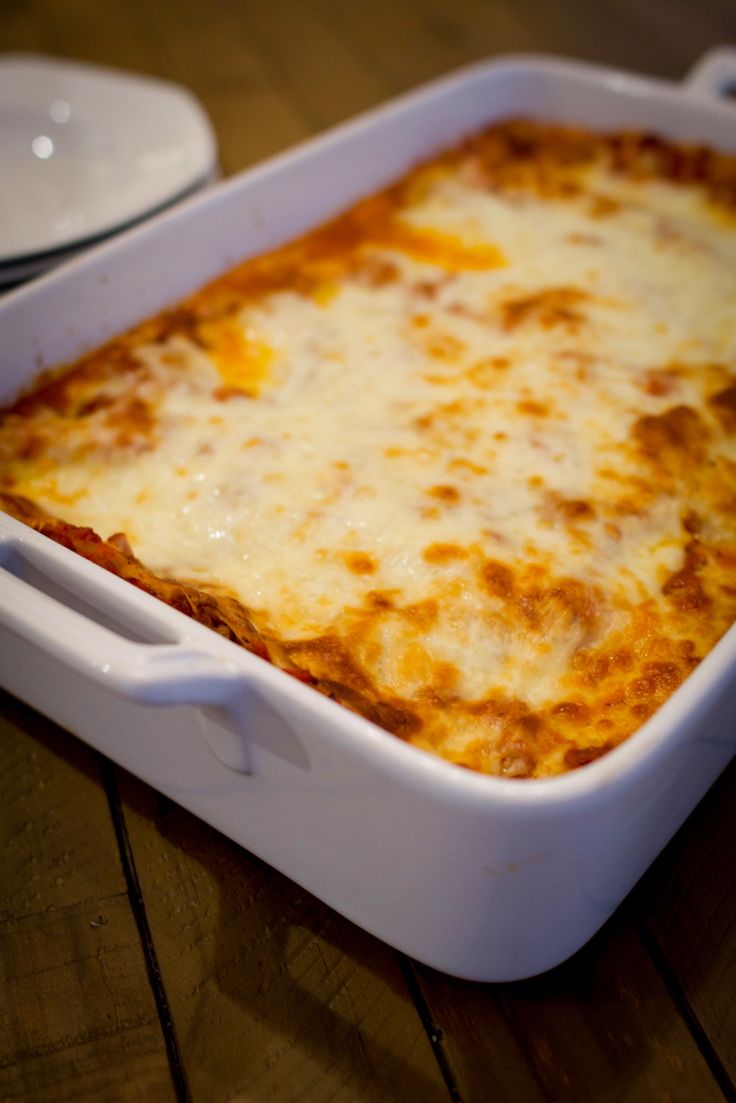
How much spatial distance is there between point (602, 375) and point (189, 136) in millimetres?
938

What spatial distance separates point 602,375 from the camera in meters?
1.45

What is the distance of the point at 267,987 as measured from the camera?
0.99 metres

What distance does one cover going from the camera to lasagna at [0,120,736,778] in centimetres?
106

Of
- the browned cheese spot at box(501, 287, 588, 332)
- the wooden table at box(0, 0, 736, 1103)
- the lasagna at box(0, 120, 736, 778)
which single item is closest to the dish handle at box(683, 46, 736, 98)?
the lasagna at box(0, 120, 736, 778)

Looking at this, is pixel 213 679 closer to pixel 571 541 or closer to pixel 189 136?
pixel 571 541

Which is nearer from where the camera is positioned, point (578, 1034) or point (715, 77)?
point (578, 1034)

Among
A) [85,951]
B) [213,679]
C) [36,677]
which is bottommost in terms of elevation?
[85,951]

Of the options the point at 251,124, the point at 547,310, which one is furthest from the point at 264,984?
the point at 251,124

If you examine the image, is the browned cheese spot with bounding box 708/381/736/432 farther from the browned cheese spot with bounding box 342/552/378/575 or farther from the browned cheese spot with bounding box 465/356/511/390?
the browned cheese spot with bounding box 342/552/378/575

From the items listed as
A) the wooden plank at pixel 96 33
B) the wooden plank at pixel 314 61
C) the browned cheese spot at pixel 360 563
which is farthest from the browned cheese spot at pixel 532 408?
the wooden plank at pixel 96 33

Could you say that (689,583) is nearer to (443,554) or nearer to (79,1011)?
(443,554)

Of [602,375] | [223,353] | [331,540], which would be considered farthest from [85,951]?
[602,375]

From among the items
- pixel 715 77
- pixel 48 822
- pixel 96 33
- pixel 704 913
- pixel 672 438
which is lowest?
pixel 48 822

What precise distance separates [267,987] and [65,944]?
0.68ft
